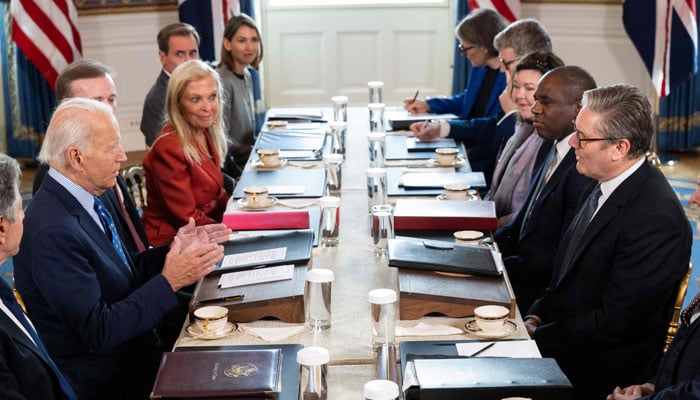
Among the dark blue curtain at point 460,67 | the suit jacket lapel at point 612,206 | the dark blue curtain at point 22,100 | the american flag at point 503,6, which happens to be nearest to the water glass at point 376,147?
the suit jacket lapel at point 612,206

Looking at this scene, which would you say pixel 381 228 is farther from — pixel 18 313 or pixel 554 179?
pixel 18 313

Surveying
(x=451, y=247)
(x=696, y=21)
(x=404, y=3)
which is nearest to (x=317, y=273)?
(x=451, y=247)

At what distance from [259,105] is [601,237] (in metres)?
5.87

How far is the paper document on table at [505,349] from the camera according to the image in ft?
8.36

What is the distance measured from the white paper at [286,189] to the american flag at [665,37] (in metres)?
4.40

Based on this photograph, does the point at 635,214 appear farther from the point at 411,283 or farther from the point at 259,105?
the point at 259,105

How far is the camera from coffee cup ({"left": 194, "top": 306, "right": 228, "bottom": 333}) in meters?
2.73

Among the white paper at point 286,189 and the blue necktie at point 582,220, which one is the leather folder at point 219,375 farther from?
the white paper at point 286,189

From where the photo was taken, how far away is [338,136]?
5.09 metres

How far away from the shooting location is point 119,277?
305 centimetres

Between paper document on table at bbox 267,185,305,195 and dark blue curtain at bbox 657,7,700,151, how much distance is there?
4687 millimetres

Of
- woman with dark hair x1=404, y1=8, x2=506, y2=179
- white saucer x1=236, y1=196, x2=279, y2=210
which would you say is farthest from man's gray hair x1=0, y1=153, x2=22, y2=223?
woman with dark hair x1=404, y1=8, x2=506, y2=179

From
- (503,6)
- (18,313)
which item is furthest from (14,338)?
(503,6)

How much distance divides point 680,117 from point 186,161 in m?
5.14
